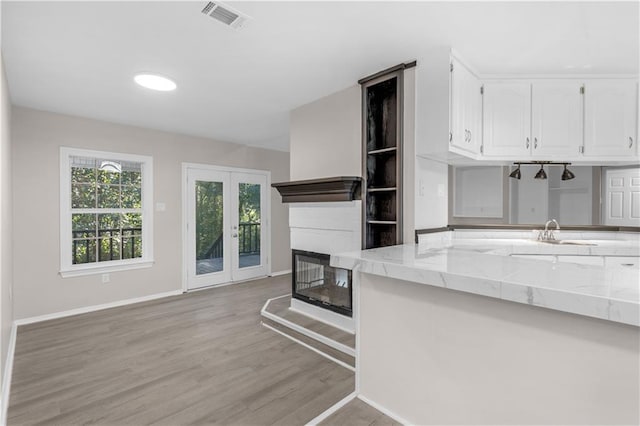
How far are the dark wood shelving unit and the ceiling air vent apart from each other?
51.0 inches

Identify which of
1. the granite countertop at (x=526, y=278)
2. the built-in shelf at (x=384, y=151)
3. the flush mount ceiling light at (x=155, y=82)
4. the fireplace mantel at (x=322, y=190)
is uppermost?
the flush mount ceiling light at (x=155, y=82)

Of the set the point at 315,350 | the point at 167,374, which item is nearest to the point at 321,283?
the point at 315,350

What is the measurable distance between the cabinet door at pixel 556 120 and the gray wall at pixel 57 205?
4.37m

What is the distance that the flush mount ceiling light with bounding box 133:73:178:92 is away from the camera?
2.82 metres

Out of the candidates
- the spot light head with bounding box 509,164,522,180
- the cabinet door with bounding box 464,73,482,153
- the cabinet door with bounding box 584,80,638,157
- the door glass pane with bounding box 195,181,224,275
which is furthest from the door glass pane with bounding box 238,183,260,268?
the cabinet door with bounding box 584,80,638,157

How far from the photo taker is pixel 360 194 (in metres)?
3.10

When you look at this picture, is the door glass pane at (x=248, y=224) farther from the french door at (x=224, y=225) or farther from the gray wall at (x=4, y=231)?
the gray wall at (x=4, y=231)

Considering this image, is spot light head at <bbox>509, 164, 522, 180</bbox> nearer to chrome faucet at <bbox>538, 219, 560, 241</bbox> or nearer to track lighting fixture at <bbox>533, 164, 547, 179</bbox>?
track lighting fixture at <bbox>533, 164, 547, 179</bbox>

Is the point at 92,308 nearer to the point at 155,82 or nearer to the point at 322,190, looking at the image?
the point at 155,82

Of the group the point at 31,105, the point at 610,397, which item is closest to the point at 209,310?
the point at 31,105

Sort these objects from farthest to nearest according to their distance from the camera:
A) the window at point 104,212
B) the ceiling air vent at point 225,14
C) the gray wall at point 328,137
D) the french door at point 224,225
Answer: the french door at point 224,225
the window at point 104,212
the gray wall at point 328,137
the ceiling air vent at point 225,14

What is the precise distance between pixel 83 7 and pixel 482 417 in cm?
291

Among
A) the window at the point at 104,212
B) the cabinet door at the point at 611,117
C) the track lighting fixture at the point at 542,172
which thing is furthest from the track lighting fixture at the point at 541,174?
the window at the point at 104,212

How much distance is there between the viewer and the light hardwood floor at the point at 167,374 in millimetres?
2023
